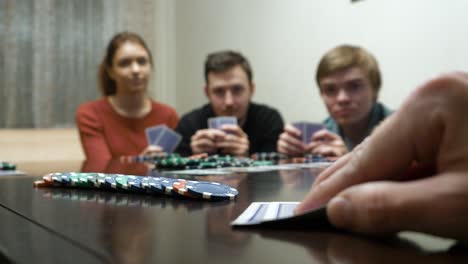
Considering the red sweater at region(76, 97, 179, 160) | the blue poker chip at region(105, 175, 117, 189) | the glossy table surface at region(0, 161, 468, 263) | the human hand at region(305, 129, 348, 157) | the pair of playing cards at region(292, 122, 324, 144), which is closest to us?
the glossy table surface at region(0, 161, 468, 263)

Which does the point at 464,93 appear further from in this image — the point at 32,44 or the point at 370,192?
the point at 32,44

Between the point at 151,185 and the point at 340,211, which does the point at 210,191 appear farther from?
the point at 340,211

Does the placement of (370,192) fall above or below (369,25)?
below

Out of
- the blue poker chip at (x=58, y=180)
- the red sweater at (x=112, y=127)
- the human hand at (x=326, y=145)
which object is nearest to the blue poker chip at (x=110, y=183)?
the blue poker chip at (x=58, y=180)

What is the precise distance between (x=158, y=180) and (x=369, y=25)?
215 cm

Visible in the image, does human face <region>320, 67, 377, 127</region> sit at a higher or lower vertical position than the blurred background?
lower

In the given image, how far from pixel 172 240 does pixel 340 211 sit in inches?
5.3

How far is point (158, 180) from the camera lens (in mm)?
678

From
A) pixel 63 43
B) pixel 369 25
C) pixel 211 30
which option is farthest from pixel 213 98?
pixel 63 43

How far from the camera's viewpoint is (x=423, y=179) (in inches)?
14.2

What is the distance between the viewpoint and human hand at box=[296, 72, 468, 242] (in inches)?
13.0

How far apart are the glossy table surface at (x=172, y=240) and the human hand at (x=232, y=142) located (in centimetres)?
129

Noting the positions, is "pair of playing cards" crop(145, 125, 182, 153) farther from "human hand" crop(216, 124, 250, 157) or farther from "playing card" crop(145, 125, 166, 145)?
"human hand" crop(216, 124, 250, 157)

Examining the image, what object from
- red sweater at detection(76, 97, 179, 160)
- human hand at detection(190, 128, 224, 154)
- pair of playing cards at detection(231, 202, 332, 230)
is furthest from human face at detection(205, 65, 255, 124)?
pair of playing cards at detection(231, 202, 332, 230)
